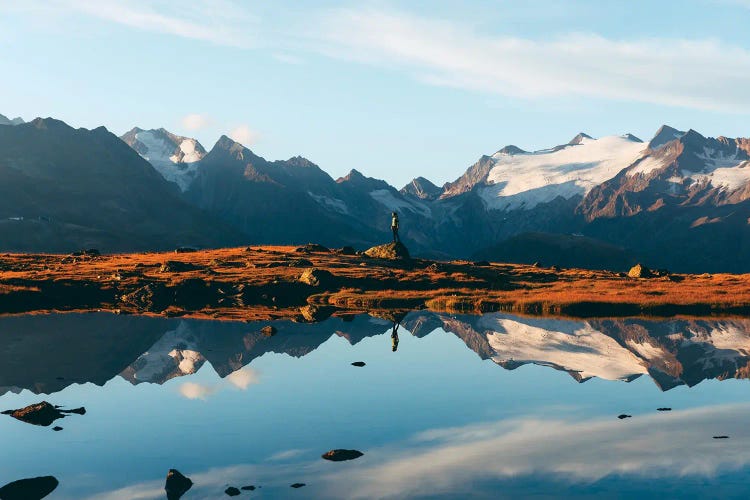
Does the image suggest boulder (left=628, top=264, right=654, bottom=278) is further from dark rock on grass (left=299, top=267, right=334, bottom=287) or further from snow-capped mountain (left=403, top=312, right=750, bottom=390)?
dark rock on grass (left=299, top=267, right=334, bottom=287)

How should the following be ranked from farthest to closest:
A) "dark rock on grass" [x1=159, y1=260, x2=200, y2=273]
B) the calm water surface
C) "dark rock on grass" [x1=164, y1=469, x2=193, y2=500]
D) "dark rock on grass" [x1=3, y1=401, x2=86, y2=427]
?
"dark rock on grass" [x1=159, y1=260, x2=200, y2=273]
"dark rock on grass" [x1=3, y1=401, x2=86, y2=427]
the calm water surface
"dark rock on grass" [x1=164, y1=469, x2=193, y2=500]

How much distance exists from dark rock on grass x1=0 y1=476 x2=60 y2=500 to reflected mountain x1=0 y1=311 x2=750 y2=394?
2193 cm

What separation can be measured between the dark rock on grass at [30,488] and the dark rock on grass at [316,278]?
82275 mm

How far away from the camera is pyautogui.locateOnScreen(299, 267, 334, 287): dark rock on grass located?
118688mm

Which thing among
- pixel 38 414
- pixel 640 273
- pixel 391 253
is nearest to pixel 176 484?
pixel 38 414

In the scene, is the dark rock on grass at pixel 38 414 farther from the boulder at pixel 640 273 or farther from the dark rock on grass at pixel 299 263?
the boulder at pixel 640 273

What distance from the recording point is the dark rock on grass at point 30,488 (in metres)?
34.6

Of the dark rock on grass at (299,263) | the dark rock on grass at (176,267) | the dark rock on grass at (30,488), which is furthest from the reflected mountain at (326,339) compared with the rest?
the dark rock on grass at (299,263)

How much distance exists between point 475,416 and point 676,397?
631 inches

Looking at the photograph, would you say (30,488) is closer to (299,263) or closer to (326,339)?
(326,339)

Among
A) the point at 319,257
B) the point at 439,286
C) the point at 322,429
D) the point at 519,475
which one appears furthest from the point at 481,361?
the point at 319,257

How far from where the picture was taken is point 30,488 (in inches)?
1396

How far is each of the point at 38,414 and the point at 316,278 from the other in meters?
72.2

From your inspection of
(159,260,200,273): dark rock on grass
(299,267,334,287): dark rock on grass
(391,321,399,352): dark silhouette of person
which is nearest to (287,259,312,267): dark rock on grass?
(299,267,334,287): dark rock on grass
